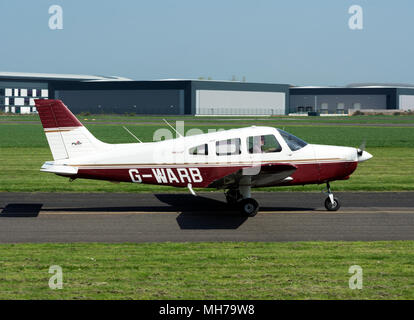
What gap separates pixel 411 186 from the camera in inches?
872

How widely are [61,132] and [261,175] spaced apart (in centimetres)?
518

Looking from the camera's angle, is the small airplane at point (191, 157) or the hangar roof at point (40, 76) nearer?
the small airplane at point (191, 157)

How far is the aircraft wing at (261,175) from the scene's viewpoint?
14.8 metres

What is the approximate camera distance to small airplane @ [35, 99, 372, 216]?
52.2 feet

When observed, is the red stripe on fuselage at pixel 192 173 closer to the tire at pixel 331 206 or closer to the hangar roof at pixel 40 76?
the tire at pixel 331 206

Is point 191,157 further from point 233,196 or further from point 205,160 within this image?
point 233,196

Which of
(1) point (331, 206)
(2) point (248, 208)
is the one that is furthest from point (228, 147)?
(1) point (331, 206)

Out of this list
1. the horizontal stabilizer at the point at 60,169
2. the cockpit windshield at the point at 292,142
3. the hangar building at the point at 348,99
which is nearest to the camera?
the horizontal stabilizer at the point at 60,169

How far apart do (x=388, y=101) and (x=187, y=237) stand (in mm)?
144590

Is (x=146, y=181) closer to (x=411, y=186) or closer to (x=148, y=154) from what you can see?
(x=148, y=154)

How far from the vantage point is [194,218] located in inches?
626

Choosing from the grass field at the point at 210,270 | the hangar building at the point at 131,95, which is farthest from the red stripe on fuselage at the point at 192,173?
the hangar building at the point at 131,95

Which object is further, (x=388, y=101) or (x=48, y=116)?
(x=388, y=101)
